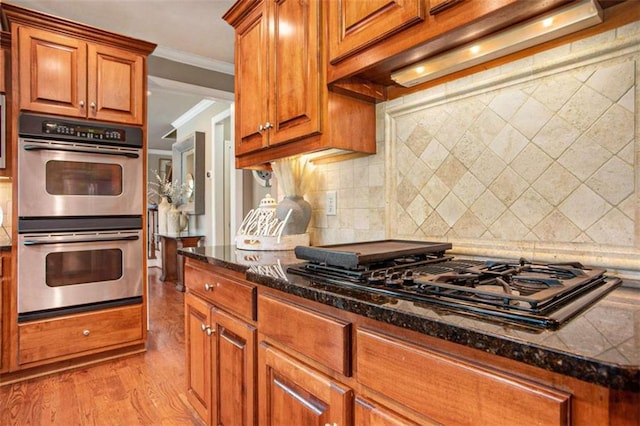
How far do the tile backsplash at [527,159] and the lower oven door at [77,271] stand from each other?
1976 millimetres

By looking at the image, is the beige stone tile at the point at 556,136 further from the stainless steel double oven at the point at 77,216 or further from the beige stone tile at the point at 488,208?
the stainless steel double oven at the point at 77,216

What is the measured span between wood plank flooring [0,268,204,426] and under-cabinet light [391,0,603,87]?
75.1 inches

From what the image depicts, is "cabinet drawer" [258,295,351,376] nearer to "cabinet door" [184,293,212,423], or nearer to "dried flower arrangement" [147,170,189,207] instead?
"cabinet door" [184,293,212,423]

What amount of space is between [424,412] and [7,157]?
117 inches

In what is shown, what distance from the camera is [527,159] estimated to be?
1216 millimetres

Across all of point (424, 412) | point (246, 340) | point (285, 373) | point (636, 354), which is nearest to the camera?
point (636, 354)

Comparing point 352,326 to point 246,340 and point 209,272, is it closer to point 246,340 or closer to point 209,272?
point 246,340

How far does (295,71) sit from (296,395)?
129cm

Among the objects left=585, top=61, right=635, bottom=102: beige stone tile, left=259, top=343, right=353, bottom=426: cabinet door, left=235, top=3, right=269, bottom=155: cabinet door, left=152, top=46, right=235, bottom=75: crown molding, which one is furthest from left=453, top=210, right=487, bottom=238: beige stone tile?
left=152, top=46, right=235, bottom=75: crown molding

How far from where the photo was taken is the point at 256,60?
6.20ft

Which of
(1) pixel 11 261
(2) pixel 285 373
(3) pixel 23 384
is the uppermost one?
(1) pixel 11 261

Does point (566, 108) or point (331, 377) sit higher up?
point (566, 108)

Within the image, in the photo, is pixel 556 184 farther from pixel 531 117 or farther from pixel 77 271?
pixel 77 271

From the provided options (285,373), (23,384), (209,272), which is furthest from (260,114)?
(23,384)
